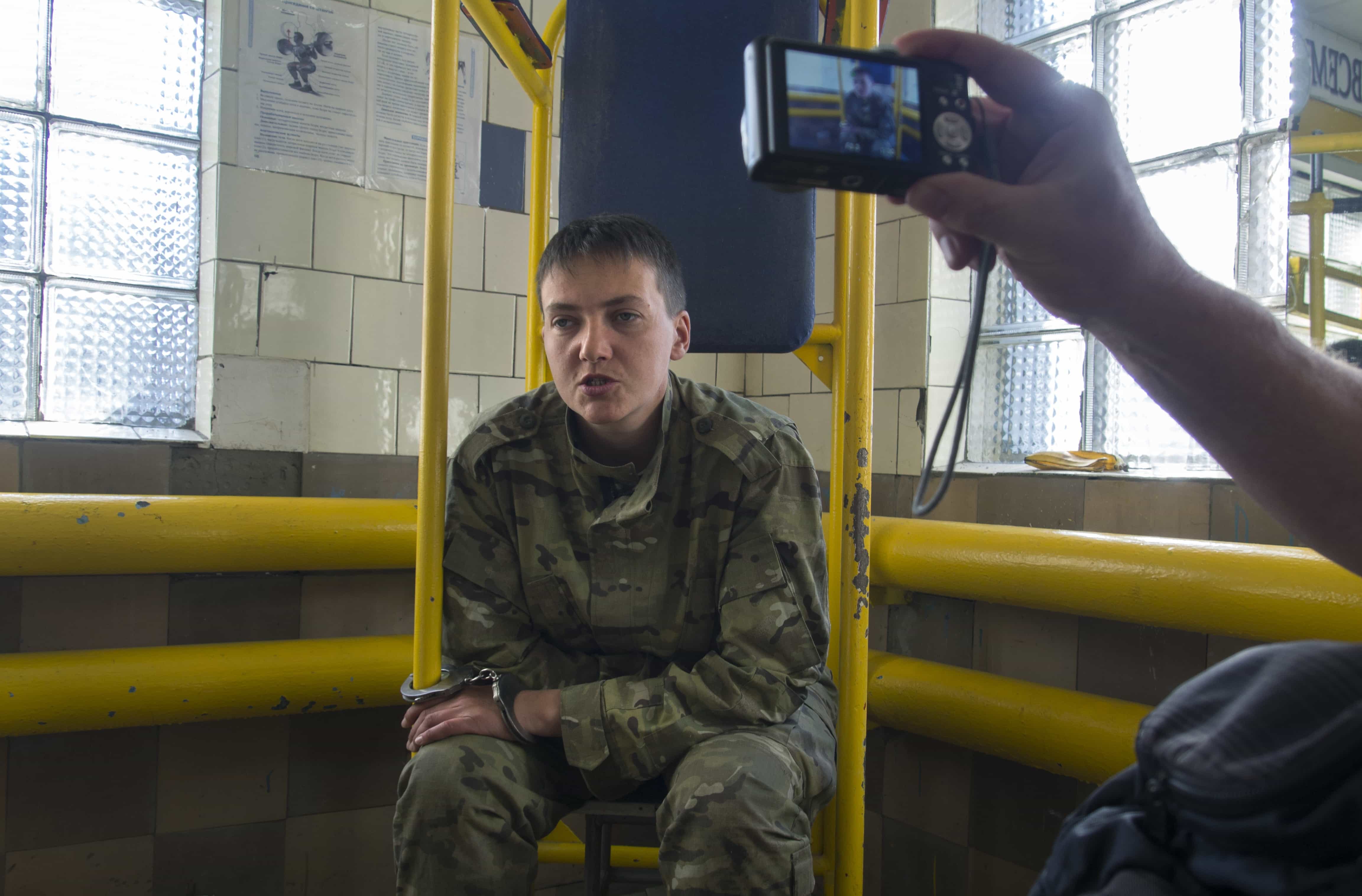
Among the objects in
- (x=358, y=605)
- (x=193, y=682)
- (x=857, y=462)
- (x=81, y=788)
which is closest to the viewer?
(x=857, y=462)

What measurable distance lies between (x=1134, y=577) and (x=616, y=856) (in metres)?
0.82

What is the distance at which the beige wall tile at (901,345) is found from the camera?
1766mm

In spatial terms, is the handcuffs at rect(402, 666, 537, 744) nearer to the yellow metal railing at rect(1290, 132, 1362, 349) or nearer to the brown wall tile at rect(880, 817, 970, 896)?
the brown wall tile at rect(880, 817, 970, 896)

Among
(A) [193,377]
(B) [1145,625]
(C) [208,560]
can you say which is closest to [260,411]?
(A) [193,377]

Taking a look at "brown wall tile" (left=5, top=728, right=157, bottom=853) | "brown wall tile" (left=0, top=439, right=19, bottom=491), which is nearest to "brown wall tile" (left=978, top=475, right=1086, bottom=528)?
"brown wall tile" (left=5, top=728, right=157, bottom=853)

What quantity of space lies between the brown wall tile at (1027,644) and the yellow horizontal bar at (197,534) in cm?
102

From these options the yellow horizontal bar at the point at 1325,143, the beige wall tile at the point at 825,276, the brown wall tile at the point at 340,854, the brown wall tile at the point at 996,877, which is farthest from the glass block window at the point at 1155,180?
the brown wall tile at the point at 340,854

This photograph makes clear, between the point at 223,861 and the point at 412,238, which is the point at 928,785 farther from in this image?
the point at 412,238

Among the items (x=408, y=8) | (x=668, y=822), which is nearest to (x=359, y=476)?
(x=408, y=8)

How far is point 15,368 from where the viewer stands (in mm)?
1531

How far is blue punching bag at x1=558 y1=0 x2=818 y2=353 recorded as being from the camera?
1.18 meters

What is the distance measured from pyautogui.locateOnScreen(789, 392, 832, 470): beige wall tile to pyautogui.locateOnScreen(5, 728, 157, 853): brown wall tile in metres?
1.43

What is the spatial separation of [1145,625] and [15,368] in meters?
1.91

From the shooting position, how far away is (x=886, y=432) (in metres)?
1.82
